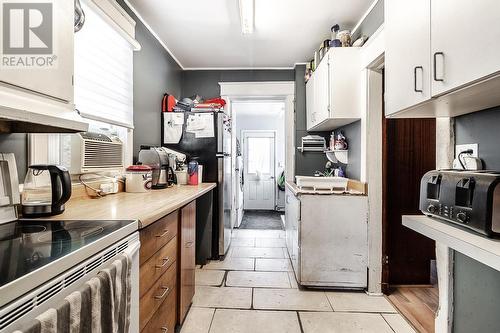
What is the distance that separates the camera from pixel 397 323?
2.03 meters

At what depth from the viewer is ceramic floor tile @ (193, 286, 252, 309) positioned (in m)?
2.27

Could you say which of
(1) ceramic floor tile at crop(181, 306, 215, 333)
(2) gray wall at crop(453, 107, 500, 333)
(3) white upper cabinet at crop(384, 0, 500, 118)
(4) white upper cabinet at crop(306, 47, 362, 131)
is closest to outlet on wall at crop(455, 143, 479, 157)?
(2) gray wall at crop(453, 107, 500, 333)

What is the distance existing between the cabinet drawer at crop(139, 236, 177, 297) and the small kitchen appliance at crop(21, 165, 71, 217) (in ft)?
1.54

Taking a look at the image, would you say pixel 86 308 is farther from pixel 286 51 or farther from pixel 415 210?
pixel 286 51

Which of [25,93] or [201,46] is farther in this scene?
[201,46]

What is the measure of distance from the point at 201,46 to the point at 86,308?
3.15 m

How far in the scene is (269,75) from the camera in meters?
4.02

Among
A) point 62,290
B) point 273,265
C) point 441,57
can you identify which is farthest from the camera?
point 273,265

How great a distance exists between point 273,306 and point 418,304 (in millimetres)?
1189

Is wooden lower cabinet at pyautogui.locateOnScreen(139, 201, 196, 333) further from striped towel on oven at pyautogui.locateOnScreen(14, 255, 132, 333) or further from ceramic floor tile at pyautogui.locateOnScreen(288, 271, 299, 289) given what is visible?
ceramic floor tile at pyautogui.locateOnScreen(288, 271, 299, 289)

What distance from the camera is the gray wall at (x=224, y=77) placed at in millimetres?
4023

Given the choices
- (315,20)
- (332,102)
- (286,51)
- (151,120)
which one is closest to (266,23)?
(315,20)

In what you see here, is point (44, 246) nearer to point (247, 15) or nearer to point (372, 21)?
point (247, 15)

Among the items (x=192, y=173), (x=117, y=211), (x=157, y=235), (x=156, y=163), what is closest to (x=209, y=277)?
(x=192, y=173)
